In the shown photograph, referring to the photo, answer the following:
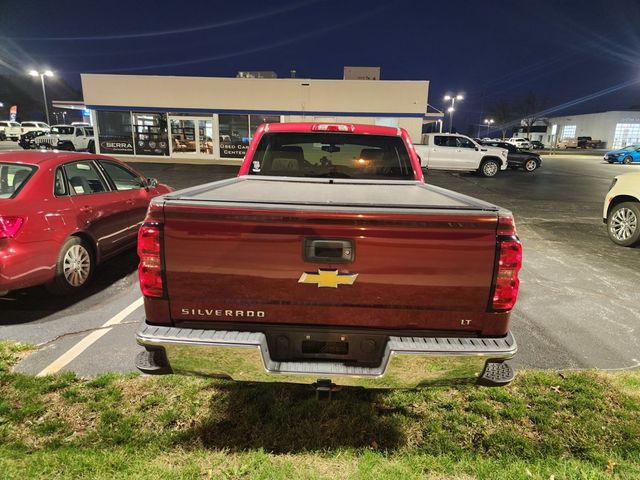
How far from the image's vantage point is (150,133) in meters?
27.7

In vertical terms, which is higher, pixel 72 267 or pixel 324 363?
pixel 324 363

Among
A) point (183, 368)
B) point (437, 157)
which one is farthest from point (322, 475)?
point (437, 157)

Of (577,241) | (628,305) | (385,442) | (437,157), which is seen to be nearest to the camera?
(385,442)

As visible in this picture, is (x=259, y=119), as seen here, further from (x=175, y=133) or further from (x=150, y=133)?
(x=150, y=133)

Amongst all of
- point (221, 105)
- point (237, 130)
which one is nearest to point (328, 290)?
point (221, 105)

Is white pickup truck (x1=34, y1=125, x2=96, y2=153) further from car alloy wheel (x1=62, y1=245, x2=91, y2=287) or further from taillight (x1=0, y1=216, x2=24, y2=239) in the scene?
taillight (x1=0, y1=216, x2=24, y2=239)

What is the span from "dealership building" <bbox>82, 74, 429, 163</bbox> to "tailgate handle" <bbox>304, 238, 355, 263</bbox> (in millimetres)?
25471

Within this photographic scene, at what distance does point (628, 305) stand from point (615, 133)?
81.9 m

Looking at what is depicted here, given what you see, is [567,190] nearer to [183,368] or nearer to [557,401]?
[557,401]

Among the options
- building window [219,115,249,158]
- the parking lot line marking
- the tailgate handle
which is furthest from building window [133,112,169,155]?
the tailgate handle

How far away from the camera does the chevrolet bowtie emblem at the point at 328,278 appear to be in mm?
2275

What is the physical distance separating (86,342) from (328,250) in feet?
10.3

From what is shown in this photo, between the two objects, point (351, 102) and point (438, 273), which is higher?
point (351, 102)

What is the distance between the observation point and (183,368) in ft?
7.67
